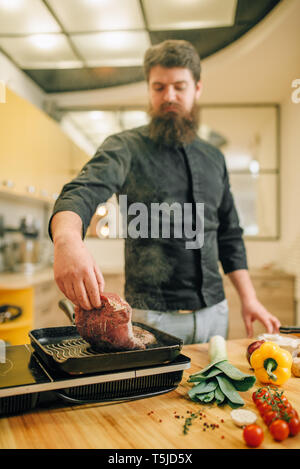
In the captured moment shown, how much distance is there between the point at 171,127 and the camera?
47.3 inches

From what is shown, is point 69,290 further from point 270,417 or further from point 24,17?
point 24,17

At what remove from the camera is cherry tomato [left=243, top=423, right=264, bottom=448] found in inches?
21.1

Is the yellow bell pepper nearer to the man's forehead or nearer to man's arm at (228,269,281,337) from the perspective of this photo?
man's arm at (228,269,281,337)

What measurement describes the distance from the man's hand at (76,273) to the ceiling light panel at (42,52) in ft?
2.31

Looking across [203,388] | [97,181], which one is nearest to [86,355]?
[203,388]

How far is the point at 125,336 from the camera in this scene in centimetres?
71

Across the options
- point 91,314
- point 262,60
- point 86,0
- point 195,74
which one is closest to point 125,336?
point 91,314

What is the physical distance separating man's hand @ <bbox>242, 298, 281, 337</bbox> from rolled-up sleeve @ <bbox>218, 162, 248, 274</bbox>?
16 centimetres

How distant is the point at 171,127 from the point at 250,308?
0.69m

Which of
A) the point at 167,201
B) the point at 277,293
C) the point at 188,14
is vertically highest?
the point at 188,14

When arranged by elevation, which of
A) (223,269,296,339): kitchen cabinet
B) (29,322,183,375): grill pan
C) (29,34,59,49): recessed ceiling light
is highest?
(29,34,59,49): recessed ceiling light

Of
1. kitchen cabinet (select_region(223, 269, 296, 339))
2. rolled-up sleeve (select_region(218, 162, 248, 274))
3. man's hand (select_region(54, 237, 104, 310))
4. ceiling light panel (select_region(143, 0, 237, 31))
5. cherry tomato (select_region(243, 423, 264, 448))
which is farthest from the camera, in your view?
kitchen cabinet (select_region(223, 269, 296, 339))

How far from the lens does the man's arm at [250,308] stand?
1.21 m

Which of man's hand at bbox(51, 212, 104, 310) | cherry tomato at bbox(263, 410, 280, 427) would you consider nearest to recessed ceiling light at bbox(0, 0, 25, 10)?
man's hand at bbox(51, 212, 104, 310)
